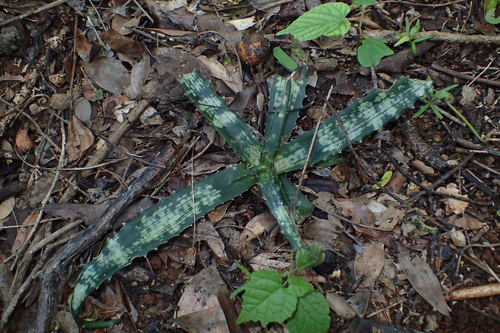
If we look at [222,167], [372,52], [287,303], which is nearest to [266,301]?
[287,303]

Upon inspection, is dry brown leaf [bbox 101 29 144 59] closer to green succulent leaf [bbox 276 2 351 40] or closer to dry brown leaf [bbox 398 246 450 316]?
green succulent leaf [bbox 276 2 351 40]

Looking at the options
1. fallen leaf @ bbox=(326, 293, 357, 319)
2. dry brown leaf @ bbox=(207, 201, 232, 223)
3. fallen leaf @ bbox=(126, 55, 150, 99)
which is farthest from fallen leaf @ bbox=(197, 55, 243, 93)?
fallen leaf @ bbox=(326, 293, 357, 319)

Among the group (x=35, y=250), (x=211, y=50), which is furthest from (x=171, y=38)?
(x=35, y=250)

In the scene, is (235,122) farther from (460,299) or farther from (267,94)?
(460,299)

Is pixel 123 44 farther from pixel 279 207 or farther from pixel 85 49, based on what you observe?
pixel 279 207

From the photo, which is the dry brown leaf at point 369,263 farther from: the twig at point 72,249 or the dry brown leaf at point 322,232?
the twig at point 72,249

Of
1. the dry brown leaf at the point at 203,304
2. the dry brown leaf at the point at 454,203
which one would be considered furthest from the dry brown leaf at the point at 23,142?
the dry brown leaf at the point at 454,203
